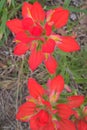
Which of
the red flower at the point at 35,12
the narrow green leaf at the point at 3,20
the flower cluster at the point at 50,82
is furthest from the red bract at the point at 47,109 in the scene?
the narrow green leaf at the point at 3,20

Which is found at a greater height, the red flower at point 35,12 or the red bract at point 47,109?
the red flower at point 35,12

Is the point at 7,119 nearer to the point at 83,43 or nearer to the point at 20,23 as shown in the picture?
the point at 83,43

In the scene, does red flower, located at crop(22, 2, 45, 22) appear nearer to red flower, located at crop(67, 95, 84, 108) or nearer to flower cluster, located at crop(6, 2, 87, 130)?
flower cluster, located at crop(6, 2, 87, 130)

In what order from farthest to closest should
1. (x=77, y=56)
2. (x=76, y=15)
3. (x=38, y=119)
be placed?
(x=76, y=15)
(x=77, y=56)
(x=38, y=119)

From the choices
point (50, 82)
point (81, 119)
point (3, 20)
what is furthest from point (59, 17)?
point (3, 20)

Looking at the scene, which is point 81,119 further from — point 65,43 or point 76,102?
point 65,43

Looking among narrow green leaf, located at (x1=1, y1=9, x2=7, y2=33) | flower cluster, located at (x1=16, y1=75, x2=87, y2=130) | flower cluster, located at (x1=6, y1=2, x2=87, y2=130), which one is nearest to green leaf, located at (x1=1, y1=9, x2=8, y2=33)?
narrow green leaf, located at (x1=1, y1=9, x2=7, y2=33)

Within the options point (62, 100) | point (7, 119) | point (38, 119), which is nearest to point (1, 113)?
point (7, 119)

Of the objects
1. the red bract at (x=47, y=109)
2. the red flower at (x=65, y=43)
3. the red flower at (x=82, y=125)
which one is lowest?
the red flower at (x=82, y=125)

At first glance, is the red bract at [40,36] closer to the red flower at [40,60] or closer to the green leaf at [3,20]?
the red flower at [40,60]
